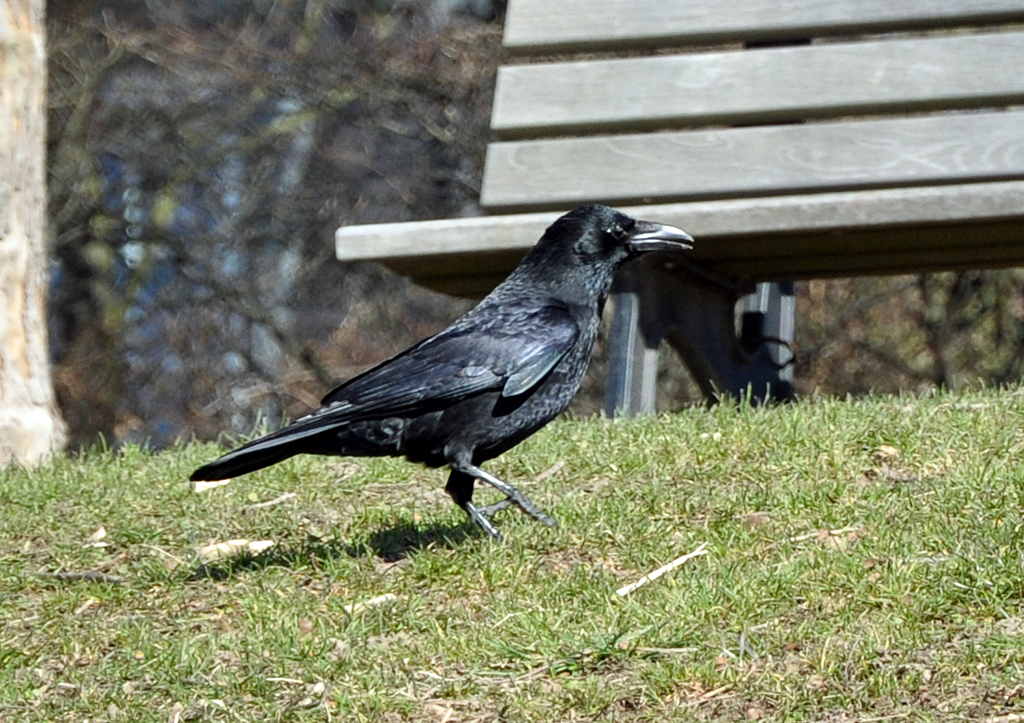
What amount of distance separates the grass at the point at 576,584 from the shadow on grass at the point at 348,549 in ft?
0.05

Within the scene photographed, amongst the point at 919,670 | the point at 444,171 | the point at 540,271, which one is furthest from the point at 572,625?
the point at 444,171

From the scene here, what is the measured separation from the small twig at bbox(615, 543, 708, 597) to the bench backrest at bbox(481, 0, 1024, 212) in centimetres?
256

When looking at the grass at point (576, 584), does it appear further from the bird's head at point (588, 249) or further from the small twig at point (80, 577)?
the bird's head at point (588, 249)

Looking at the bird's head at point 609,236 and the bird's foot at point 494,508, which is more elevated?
the bird's head at point 609,236

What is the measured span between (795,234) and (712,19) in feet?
3.76

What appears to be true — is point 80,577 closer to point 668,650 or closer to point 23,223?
point 668,650

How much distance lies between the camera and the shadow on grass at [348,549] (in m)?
5.01

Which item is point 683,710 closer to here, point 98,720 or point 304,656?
point 304,656

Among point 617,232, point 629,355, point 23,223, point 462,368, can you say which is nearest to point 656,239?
point 617,232

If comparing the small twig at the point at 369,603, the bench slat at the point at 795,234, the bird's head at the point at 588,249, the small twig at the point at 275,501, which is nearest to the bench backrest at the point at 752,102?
the bench slat at the point at 795,234

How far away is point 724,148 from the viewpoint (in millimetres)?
6938

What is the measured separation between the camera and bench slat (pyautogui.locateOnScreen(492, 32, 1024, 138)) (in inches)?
269

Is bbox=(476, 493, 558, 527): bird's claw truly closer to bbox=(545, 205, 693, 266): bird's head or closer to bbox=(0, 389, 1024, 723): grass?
bbox=(0, 389, 1024, 723): grass

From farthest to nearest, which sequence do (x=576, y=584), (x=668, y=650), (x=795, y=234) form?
(x=795, y=234), (x=576, y=584), (x=668, y=650)
